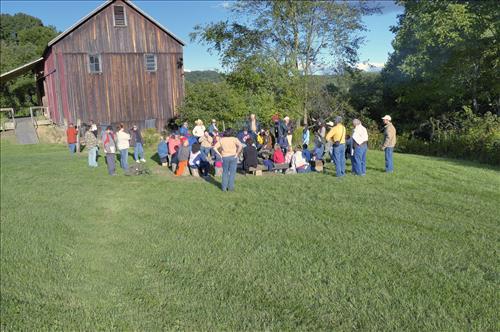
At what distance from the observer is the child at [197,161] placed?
12914mm

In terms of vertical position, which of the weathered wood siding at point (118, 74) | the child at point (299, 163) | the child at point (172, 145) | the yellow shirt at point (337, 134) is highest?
the weathered wood siding at point (118, 74)

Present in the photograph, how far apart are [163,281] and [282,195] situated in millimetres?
4654

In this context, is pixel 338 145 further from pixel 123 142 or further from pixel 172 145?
pixel 123 142

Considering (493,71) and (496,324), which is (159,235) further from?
(493,71)

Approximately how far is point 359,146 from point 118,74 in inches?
817

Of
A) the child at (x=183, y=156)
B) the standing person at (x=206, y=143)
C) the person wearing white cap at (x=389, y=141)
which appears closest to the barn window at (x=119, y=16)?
the standing person at (x=206, y=143)

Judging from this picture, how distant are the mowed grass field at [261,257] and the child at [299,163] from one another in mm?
1629

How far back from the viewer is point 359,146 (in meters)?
11.8

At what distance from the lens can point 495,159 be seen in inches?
606

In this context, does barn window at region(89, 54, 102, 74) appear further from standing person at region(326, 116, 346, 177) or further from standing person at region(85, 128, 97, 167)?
standing person at region(326, 116, 346, 177)

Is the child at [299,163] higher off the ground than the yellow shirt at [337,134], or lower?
lower

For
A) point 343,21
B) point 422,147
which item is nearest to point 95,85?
point 343,21

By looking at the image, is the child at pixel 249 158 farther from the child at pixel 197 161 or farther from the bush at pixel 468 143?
the bush at pixel 468 143

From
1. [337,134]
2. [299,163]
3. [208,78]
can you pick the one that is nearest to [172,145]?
[299,163]
